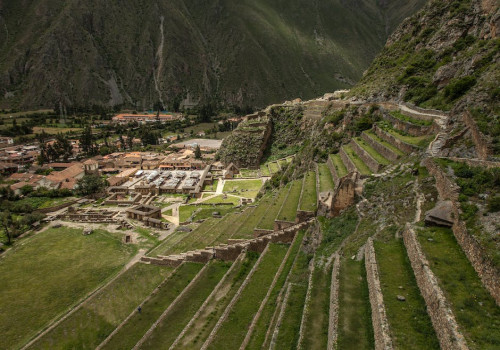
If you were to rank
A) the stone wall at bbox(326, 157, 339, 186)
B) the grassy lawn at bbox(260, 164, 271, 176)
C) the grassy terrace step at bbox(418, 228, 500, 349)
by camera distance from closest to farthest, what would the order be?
the grassy terrace step at bbox(418, 228, 500, 349), the stone wall at bbox(326, 157, 339, 186), the grassy lawn at bbox(260, 164, 271, 176)

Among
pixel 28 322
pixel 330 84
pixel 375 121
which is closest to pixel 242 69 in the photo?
pixel 330 84

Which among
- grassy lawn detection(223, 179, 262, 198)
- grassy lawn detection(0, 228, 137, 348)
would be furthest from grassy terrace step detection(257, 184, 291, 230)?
grassy lawn detection(223, 179, 262, 198)

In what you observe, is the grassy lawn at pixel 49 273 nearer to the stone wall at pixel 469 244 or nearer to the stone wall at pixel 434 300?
the stone wall at pixel 434 300

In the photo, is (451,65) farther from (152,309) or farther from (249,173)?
(249,173)

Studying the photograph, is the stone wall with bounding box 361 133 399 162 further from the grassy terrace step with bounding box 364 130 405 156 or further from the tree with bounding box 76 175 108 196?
the tree with bounding box 76 175 108 196

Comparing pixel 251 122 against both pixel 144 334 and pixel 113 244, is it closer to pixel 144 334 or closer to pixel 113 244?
pixel 113 244

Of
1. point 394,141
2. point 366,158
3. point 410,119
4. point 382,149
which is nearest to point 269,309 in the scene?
point 366,158

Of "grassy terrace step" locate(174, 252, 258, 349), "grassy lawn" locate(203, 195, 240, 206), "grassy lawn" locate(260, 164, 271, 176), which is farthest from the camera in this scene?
"grassy lawn" locate(260, 164, 271, 176)
